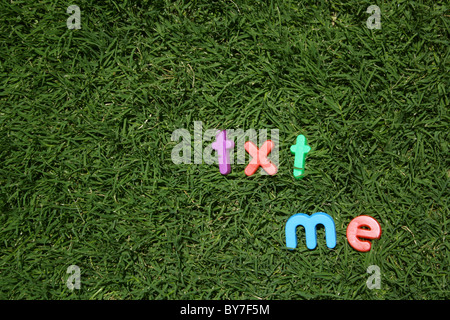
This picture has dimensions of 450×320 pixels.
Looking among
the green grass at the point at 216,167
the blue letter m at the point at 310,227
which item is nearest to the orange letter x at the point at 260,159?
the green grass at the point at 216,167

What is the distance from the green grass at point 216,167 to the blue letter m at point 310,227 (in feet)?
0.15

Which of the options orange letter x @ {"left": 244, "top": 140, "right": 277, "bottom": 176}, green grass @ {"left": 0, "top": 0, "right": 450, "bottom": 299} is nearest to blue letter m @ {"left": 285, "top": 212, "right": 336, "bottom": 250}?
green grass @ {"left": 0, "top": 0, "right": 450, "bottom": 299}

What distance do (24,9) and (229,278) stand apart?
194 cm

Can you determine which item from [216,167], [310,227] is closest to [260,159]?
[216,167]

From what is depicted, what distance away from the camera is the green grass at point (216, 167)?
240 cm

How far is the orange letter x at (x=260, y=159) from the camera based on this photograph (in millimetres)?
2412

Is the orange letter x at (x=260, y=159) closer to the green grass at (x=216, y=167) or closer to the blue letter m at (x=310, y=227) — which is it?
the green grass at (x=216, y=167)

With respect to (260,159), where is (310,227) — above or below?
below

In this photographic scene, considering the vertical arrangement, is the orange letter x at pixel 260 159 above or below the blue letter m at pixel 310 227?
above

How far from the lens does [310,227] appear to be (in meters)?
2.36

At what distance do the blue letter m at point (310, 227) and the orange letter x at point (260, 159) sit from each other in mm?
283

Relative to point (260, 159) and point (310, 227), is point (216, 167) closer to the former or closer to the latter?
point (260, 159)

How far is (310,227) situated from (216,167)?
0.60 meters

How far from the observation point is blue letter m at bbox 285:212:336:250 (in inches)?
92.7
